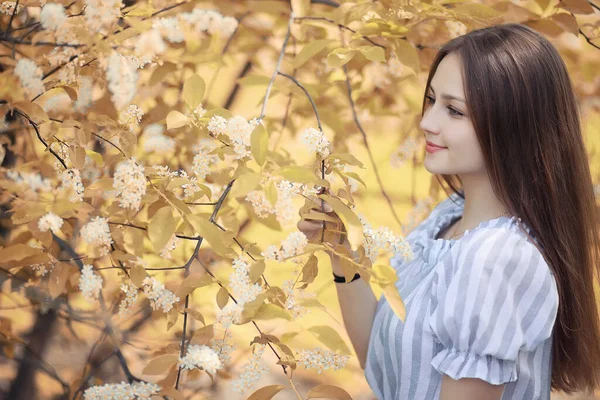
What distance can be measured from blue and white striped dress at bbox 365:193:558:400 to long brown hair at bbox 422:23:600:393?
0.05m

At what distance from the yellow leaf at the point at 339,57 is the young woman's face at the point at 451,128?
5.4 inches

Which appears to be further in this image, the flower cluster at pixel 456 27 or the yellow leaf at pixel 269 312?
the flower cluster at pixel 456 27

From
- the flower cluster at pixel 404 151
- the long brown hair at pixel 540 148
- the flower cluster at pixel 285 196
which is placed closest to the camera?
the flower cluster at pixel 285 196

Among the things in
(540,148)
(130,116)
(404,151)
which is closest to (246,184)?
(130,116)

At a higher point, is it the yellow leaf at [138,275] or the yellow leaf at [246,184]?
the yellow leaf at [246,184]

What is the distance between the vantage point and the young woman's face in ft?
2.89

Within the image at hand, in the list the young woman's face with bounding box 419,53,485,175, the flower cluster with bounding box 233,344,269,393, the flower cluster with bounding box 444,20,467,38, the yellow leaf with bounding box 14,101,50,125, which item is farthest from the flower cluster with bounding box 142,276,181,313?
the flower cluster with bounding box 444,20,467,38

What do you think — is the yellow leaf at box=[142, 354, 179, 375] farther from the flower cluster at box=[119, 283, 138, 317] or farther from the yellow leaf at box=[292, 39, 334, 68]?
the yellow leaf at box=[292, 39, 334, 68]

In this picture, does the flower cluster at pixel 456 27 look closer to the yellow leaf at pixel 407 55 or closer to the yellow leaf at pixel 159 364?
the yellow leaf at pixel 407 55

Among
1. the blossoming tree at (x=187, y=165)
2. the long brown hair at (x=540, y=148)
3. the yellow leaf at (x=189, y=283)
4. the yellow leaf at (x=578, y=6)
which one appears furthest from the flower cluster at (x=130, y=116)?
the yellow leaf at (x=578, y=6)

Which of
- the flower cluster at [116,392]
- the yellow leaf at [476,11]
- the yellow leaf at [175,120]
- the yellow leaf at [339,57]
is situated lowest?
the flower cluster at [116,392]

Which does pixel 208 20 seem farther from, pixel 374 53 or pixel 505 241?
pixel 505 241

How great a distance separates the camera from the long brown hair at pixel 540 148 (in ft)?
2.83

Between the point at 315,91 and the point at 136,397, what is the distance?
590 millimetres
